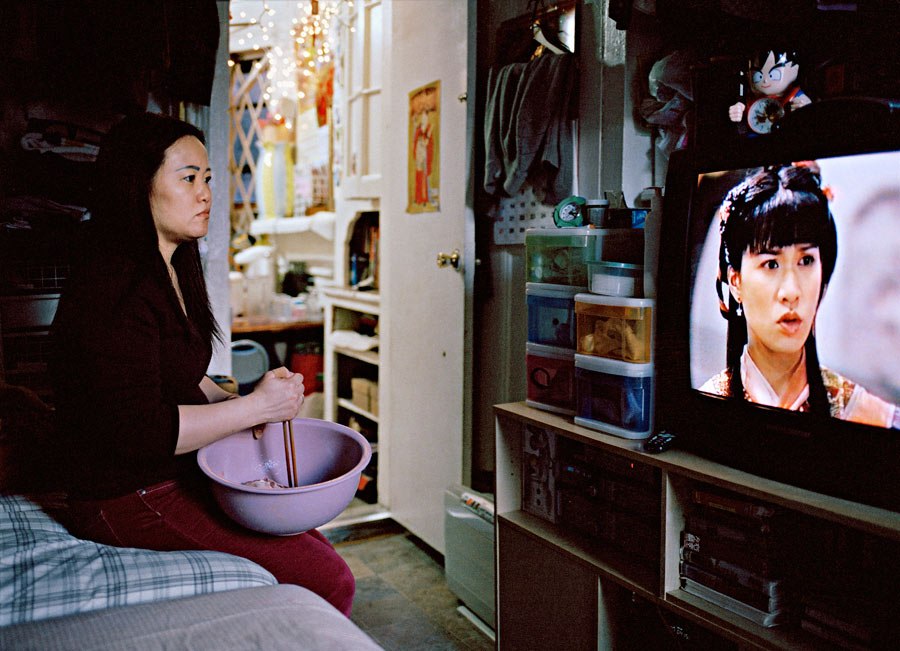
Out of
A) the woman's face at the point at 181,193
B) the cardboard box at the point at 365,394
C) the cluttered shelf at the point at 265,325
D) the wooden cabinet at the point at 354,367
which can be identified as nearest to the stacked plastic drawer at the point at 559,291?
the woman's face at the point at 181,193

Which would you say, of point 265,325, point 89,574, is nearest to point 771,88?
point 89,574

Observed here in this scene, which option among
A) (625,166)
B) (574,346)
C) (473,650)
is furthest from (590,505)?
(625,166)

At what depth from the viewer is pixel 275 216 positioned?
16.3ft

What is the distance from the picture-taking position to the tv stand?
1.10 meters

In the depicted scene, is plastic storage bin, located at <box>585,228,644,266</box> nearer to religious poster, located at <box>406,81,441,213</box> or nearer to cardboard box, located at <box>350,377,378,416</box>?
religious poster, located at <box>406,81,441,213</box>

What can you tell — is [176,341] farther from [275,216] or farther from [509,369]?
[275,216]

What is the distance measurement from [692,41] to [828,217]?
2.48ft

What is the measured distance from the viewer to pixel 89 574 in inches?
41.9

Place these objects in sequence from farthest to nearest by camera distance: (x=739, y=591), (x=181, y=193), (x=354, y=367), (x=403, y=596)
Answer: (x=354, y=367), (x=403, y=596), (x=181, y=193), (x=739, y=591)

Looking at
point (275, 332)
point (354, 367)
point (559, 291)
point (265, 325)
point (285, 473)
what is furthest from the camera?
point (275, 332)

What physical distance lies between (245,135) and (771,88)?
183 inches

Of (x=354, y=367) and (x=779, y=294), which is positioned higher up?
(x=779, y=294)

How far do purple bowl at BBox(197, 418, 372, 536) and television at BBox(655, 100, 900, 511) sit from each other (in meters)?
0.64

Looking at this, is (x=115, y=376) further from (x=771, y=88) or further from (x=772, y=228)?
(x=771, y=88)
